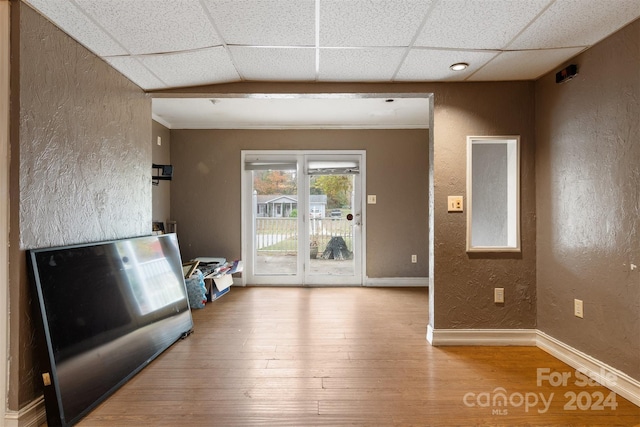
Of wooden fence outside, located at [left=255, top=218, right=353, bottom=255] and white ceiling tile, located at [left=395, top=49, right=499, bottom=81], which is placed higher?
white ceiling tile, located at [left=395, top=49, right=499, bottom=81]

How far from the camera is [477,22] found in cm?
176

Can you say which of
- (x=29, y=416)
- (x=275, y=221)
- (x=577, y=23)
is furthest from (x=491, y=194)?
(x=29, y=416)

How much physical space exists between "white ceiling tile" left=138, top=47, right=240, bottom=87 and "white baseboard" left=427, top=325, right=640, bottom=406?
8.68 ft

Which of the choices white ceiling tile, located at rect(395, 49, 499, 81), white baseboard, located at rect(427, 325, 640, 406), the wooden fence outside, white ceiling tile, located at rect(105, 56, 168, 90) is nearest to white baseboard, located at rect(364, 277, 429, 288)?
the wooden fence outside

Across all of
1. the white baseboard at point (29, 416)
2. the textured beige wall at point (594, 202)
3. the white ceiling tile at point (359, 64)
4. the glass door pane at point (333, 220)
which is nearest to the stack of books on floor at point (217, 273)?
the glass door pane at point (333, 220)

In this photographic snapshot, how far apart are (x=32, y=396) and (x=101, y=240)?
91 cm

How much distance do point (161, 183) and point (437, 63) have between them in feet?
12.0

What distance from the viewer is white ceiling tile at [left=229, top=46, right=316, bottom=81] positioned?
81.8 inches

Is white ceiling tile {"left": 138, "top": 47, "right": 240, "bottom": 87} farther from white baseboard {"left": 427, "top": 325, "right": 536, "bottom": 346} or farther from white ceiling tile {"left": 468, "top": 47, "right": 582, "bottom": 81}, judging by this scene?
white baseboard {"left": 427, "top": 325, "right": 536, "bottom": 346}

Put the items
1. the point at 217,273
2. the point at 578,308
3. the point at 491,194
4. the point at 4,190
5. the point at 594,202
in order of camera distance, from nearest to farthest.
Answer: the point at 4,190
the point at 594,202
the point at 578,308
the point at 491,194
the point at 217,273

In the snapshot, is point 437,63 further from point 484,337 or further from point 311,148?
point 311,148

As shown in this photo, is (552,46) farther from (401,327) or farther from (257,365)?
(257,365)

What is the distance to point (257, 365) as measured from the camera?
7.26ft

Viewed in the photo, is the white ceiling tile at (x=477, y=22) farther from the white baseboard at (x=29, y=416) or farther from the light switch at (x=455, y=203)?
the white baseboard at (x=29, y=416)
